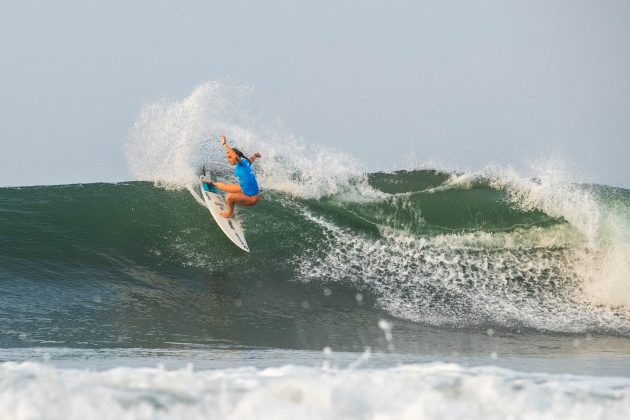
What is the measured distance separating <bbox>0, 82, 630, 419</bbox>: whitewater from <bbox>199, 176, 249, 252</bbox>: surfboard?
0.18m

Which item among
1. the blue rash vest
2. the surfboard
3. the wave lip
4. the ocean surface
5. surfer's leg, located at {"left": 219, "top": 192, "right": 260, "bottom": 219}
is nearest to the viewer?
the wave lip

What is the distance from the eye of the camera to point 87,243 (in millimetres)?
9695

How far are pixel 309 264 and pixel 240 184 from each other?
1442 mm

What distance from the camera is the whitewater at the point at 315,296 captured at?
3.21m

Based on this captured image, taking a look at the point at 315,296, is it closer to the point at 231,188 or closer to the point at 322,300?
the point at 322,300

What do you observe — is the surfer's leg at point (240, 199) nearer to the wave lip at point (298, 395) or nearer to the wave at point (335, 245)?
the wave at point (335, 245)

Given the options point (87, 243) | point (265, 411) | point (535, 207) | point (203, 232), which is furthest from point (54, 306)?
point (535, 207)

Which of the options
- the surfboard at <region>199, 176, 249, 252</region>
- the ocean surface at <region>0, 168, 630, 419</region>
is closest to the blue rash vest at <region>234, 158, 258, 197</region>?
the surfboard at <region>199, 176, 249, 252</region>

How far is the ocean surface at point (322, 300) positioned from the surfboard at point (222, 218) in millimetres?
145

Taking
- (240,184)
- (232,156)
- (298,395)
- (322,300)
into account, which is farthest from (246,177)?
(298,395)

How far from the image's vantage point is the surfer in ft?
28.8

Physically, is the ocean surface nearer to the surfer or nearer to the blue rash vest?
the surfer

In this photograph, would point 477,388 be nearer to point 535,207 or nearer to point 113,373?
point 113,373

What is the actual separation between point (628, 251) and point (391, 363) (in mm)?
6682
